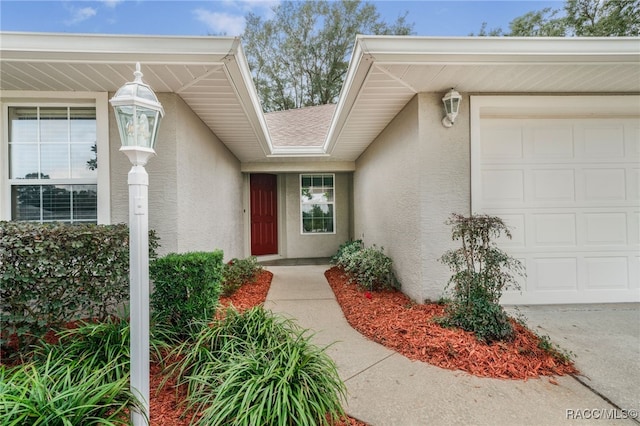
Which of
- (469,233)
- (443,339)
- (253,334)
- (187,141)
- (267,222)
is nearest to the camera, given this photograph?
(253,334)

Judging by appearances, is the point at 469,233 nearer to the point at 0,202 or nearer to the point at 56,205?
the point at 56,205

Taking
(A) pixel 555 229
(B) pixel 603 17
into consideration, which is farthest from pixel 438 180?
(B) pixel 603 17

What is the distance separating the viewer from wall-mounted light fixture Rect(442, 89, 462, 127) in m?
3.31

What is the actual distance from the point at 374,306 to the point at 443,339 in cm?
118

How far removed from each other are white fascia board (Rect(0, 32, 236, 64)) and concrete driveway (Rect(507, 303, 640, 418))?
4223mm

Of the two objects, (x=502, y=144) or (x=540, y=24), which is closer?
(x=502, y=144)

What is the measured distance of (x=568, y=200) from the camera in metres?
3.82

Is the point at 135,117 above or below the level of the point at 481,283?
above

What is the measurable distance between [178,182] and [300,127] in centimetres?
516

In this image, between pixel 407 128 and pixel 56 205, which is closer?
pixel 56 205

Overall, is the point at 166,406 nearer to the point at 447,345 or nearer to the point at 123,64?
the point at 447,345

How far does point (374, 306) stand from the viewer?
3719 mm

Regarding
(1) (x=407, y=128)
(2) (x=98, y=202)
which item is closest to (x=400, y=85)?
(1) (x=407, y=128)

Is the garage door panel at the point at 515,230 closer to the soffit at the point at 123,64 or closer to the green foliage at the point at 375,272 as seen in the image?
the green foliage at the point at 375,272
